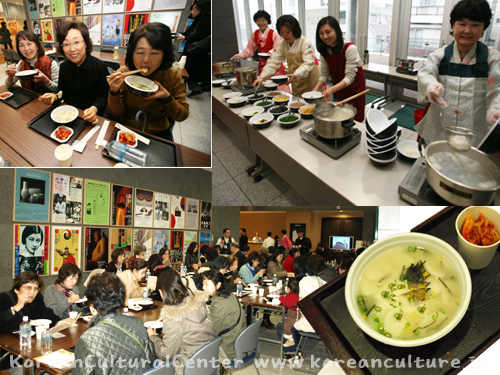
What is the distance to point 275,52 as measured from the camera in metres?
2.76

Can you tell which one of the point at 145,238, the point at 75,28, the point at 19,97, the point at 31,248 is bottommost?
the point at 145,238

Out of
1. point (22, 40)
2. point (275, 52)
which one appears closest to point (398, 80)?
point (275, 52)

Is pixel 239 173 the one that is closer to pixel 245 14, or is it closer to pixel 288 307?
pixel 245 14

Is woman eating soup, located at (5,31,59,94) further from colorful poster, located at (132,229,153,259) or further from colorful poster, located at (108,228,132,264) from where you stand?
colorful poster, located at (132,229,153,259)

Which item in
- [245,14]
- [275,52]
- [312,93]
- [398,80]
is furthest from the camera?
[275,52]

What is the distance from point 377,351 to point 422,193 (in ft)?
2.11

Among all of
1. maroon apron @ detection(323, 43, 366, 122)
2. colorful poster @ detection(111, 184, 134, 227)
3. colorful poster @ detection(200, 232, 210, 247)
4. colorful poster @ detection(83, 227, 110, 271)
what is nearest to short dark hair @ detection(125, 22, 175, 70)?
maroon apron @ detection(323, 43, 366, 122)

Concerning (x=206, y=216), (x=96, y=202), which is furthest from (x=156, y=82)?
(x=206, y=216)

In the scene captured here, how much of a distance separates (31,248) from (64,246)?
42 cm

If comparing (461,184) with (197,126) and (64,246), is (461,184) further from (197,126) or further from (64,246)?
(64,246)

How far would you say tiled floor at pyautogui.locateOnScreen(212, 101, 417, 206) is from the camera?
2.27 metres

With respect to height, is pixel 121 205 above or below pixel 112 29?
below

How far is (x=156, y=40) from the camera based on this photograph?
5.44 ft

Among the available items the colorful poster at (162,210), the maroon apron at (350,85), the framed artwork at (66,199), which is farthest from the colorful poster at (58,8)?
the colorful poster at (162,210)
